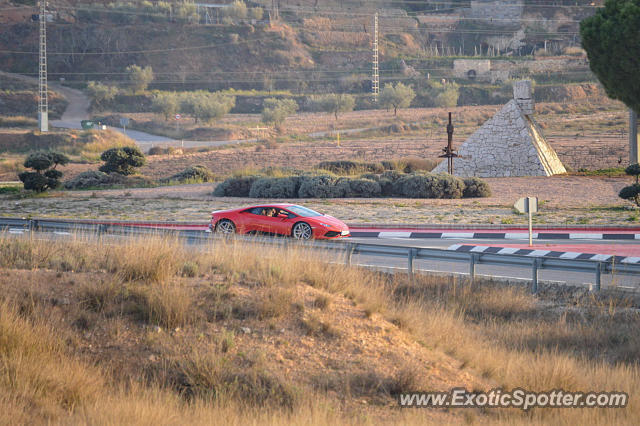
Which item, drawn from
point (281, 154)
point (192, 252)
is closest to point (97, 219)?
point (192, 252)

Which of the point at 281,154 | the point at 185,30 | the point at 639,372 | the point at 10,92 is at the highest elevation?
the point at 185,30

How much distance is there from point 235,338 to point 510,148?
2789 cm

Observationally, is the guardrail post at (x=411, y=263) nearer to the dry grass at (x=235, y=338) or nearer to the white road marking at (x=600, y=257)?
the dry grass at (x=235, y=338)

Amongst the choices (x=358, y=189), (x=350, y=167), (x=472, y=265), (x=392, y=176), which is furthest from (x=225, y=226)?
(x=350, y=167)

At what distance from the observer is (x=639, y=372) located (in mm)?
8305

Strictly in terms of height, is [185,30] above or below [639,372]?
above

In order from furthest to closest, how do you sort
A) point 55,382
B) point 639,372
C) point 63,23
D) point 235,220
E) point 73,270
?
point 63,23 < point 235,220 < point 73,270 < point 639,372 < point 55,382

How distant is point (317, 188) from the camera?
28.1 meters

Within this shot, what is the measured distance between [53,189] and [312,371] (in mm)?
27265

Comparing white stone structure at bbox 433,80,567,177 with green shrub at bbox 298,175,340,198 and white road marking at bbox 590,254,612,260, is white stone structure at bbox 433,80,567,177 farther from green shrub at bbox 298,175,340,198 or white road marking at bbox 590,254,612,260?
white road marking at bbox 590,254,612,260

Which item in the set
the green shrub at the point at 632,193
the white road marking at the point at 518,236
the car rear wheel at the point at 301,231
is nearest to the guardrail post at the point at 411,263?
the car rear wheel at the point at 301,231

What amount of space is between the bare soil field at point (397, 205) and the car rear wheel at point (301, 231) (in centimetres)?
417

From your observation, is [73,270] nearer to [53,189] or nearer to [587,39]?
[587,39]

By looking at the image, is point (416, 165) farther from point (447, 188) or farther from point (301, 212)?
point (301, 212)
